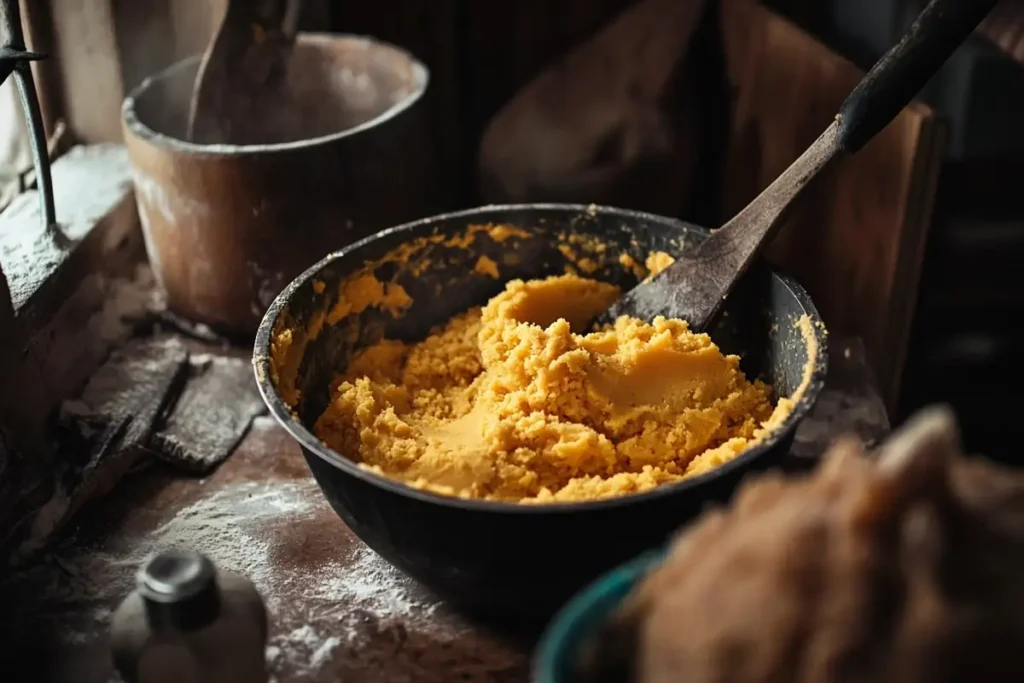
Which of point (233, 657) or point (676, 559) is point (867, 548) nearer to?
point (676, 559)

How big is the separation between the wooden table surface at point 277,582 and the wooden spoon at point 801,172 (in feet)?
0.72

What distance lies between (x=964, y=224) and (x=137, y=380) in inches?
46.3

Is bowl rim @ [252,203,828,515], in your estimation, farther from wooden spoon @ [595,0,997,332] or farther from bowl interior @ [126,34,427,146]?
bowl interior @ [126,34,427,146]

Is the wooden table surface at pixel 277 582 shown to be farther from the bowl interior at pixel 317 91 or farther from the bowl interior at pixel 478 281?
the bowl interior at pixel 317 91

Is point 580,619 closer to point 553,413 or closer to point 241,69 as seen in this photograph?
point 553,413

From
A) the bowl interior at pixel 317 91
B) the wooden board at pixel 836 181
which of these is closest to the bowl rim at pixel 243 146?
the bowl interior at pixel 317 91

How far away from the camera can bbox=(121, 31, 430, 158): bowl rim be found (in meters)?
1.12

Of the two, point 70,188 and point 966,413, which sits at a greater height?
point 70,188

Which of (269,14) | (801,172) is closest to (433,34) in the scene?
(269,14)

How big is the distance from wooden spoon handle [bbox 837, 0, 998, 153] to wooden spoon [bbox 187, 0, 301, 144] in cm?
74

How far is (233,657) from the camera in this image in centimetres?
69

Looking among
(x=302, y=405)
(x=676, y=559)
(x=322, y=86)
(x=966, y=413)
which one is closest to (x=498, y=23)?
(x=322, y=86)

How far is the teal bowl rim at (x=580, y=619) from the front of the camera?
0.54 meters

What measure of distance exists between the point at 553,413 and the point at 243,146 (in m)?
0.59
